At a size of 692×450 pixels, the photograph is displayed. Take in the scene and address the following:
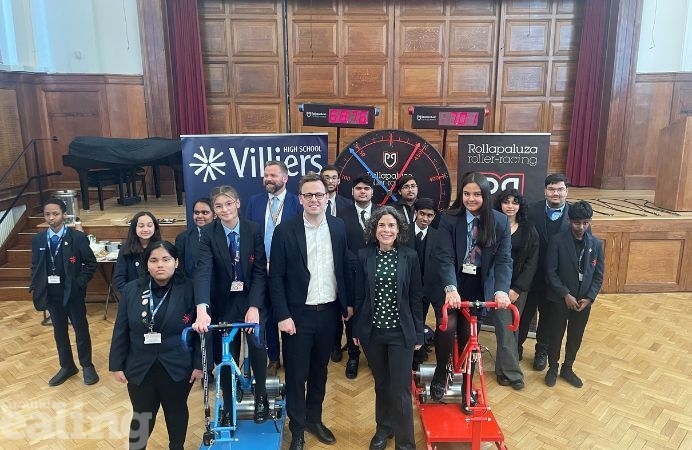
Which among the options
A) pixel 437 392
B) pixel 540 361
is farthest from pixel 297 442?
pixel 540 361

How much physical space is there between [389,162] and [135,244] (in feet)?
7.44

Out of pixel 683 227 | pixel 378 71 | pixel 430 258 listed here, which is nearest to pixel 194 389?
pixel 430 258

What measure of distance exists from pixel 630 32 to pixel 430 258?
6.47 metres

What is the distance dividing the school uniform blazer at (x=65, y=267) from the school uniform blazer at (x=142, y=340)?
146 cm

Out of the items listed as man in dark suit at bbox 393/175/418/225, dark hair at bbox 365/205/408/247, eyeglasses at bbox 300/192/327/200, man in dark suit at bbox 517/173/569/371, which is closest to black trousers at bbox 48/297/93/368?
eyeglasses at bbox 300/192/327/200

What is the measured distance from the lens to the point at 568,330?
351cm

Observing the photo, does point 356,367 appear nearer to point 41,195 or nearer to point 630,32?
point 41,195

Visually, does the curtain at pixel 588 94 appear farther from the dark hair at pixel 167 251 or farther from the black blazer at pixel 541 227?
the dark hair at pixel 167 251

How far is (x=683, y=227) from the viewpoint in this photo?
529cm

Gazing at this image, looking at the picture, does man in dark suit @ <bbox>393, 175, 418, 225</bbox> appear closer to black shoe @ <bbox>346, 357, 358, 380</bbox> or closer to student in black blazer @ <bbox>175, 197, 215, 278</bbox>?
black shoe @ <bbox>346, 357, 358, 380</bbox>

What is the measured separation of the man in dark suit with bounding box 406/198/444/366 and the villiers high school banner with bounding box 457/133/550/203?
1.13m

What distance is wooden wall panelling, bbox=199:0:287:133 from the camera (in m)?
7.54

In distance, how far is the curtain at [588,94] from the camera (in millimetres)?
7441

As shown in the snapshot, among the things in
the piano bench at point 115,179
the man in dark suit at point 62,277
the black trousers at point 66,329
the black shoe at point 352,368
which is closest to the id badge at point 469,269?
the black shoe at point 352,368
